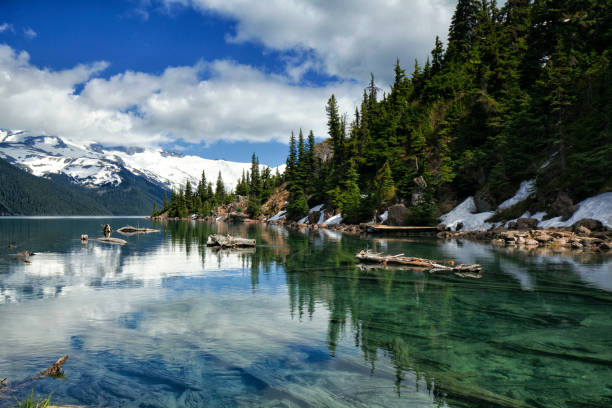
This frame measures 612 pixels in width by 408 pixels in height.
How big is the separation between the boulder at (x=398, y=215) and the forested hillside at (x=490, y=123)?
6.19ft

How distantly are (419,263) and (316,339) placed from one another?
16056mm

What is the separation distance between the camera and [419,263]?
2602cm

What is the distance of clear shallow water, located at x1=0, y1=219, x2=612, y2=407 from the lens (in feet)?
27.6

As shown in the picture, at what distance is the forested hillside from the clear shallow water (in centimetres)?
3075

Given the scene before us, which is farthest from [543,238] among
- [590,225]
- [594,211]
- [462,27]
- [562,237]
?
[462,27]

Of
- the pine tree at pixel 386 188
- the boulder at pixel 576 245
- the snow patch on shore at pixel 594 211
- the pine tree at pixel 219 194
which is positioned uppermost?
the pine tree at pixel 219 194

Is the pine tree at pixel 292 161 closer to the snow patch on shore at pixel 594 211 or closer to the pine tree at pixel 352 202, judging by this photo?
the pine tree at pixel 352 202

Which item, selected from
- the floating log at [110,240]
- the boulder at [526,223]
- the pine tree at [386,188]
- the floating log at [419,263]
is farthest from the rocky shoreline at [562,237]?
the floating log at [110,240]

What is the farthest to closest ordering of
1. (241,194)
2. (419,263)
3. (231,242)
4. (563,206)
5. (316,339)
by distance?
(241,194) < (563,206) < (231,242) < (419,263) < (316,339)

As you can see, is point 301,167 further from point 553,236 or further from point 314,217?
point 553,236

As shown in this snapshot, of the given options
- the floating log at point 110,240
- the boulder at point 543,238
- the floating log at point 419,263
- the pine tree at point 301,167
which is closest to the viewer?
the floating log at point 419,263

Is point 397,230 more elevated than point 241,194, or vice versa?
point 241,194

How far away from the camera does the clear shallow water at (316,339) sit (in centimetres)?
840

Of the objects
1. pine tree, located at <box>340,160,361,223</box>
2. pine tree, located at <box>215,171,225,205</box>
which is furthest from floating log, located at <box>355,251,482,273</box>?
pine tree, located at <box>215,171,225,205</box>
